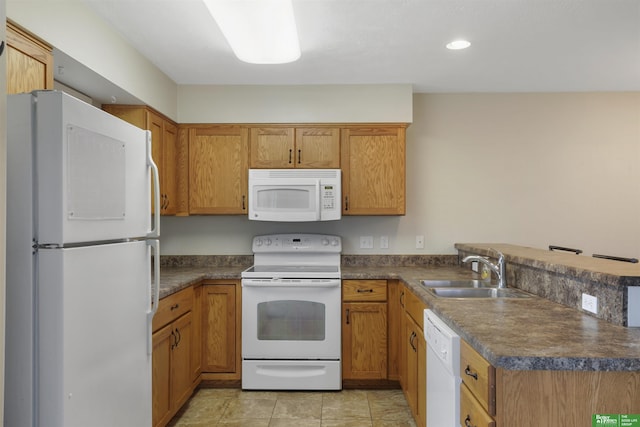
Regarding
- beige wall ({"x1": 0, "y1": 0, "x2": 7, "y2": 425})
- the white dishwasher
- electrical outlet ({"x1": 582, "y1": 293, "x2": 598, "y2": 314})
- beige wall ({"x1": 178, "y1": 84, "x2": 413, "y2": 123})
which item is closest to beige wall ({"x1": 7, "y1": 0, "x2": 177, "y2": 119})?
beige wall ({"x1": 178, "y1": 84, "x2": 413, "y2": 123})

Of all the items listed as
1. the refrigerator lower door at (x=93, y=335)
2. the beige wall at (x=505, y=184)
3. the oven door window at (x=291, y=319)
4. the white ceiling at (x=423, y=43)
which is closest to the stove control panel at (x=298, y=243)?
the beige wall at (x=505, y=184)

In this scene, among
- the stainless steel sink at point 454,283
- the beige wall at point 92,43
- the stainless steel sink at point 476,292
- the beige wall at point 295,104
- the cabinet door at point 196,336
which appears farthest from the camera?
the beige wall at point 295,104

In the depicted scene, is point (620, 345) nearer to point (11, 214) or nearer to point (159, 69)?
point (11, 214)

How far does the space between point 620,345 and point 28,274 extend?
1841mm

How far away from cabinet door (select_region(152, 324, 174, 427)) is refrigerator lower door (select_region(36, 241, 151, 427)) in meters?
0.45

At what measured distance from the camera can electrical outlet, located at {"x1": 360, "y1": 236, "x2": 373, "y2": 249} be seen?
11.9 ft

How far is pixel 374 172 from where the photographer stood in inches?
133

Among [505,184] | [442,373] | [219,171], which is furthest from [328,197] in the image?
[442,373]

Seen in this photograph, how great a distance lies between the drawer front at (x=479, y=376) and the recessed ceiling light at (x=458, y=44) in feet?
6.07

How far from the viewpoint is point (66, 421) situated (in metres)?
1.30

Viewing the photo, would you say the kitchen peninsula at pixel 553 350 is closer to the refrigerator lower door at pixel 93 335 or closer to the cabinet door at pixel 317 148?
the refrigerator lower door at pixel 93 335

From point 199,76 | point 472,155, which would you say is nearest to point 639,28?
point 472,155

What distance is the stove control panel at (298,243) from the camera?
11.6 ft

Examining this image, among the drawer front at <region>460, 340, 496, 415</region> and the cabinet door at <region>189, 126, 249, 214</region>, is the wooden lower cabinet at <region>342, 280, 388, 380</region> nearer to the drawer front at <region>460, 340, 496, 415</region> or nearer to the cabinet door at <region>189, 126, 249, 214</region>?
the cabinet door at <region>189, 126, 249, 214</region>
